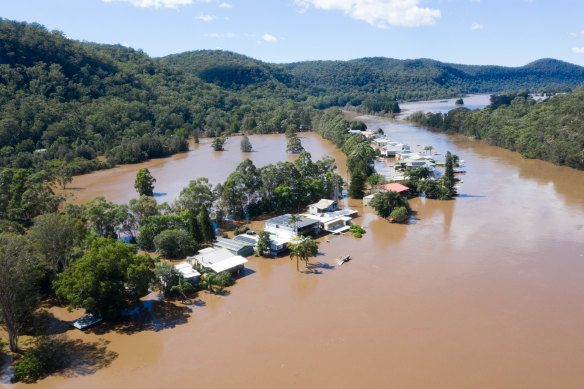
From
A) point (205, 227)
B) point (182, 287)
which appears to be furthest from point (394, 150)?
point (182, 287)

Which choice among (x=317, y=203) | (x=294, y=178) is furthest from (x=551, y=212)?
(x=294, y=178)

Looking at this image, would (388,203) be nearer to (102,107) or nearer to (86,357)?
(86,357)

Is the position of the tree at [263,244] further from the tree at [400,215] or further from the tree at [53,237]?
the tree at [400,215]

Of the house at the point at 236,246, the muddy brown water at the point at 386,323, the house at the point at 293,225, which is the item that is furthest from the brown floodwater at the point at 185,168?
the muddy brown water at the point at 386,323

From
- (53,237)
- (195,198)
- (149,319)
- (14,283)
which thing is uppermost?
(53,237)

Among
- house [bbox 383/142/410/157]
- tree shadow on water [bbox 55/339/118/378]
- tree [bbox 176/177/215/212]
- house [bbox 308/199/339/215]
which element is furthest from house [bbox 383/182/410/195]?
tree shadow on water [bbox 55/339/118/378]

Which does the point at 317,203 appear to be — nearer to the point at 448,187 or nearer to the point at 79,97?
the point at 448,187

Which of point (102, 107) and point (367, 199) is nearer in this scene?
point (367, 199)
